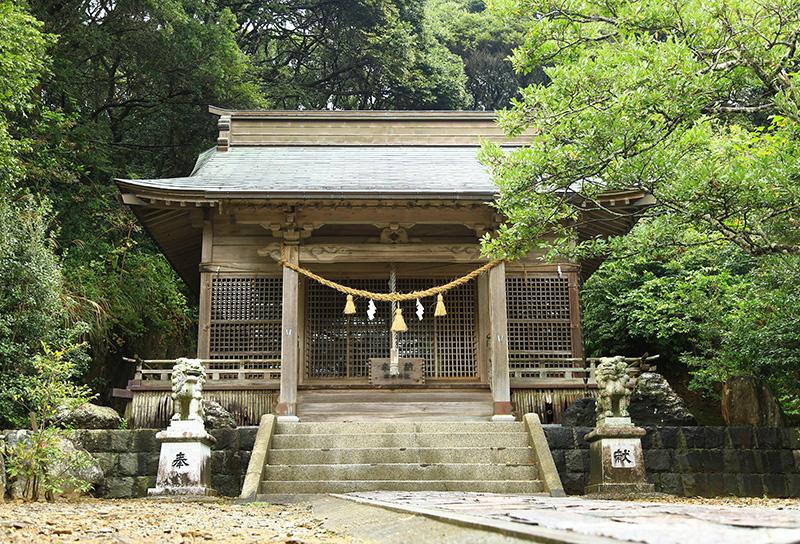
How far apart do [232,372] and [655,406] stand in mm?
7011

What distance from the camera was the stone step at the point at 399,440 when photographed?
35.6ft

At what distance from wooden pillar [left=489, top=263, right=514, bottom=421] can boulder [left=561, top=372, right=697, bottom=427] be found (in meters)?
1.06

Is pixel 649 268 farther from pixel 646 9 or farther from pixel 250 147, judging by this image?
pixel 646 9

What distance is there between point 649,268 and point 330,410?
9540mm

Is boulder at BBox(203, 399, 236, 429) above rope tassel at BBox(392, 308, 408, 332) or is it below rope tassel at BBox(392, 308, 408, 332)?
below

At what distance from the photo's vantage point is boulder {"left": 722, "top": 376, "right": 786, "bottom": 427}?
457 inches

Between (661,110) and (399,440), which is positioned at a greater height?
(661,110)

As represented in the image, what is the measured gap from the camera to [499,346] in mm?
12547

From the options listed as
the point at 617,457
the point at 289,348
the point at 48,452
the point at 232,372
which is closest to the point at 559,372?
the point at 617,457

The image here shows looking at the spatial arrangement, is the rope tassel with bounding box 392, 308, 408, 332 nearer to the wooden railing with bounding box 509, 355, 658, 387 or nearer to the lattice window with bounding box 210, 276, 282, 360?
the wooden railing with bounding box 509, 355, 658, 387

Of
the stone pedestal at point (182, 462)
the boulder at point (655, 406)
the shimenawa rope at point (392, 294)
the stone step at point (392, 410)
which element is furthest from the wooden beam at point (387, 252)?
the stone pedestal at point (182, 462)

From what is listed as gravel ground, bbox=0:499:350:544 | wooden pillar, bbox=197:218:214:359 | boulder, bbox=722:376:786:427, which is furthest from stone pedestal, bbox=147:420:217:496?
boulder, bbox=722:376:786:427

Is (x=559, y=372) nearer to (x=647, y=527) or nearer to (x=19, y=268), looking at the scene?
(x=19, y=268)

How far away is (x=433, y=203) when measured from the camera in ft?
42.4
